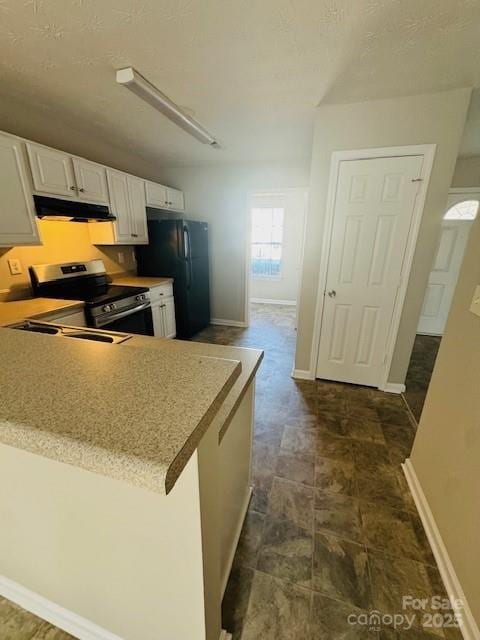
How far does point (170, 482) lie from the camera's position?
38 cm

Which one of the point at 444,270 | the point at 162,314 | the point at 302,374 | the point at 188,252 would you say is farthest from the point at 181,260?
the point at 444,270

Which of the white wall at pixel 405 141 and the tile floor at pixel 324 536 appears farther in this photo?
the white wall at pixel 405 141

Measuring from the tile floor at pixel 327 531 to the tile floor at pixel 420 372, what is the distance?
7.9 inches

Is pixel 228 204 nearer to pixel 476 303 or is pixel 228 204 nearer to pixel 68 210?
pixel 68 210

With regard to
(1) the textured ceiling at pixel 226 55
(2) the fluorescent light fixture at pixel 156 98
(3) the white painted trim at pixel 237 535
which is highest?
(1) the textured ceiling at pixel 226 55

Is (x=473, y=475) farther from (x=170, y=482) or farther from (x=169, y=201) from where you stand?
(x=169, y=201)

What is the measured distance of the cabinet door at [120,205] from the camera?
2.81 meters

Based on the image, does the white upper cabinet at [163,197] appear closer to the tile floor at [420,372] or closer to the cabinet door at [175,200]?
the cabinet door at [175,200]

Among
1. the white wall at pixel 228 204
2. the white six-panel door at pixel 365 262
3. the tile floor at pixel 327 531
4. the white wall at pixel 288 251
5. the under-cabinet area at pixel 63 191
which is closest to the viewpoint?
the tile floor at pixel 327 531

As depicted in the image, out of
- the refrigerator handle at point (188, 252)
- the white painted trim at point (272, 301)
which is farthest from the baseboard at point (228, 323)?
the white painted trim at point (272, 301)

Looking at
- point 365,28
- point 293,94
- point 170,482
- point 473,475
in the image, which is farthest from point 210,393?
point 293,94

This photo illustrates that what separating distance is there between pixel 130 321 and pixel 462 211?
4579mm

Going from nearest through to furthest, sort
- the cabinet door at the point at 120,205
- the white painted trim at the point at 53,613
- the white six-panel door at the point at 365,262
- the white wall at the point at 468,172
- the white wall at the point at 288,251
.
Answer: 1. the white painted trim at the point at 53,613
2. the white six-panel door at the point at 365,262
3. the cabinet door at the point at 120,205
4. the white wall at the point at 468,172
5. the white wall at the point at 288,251

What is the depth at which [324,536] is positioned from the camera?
133 cm
